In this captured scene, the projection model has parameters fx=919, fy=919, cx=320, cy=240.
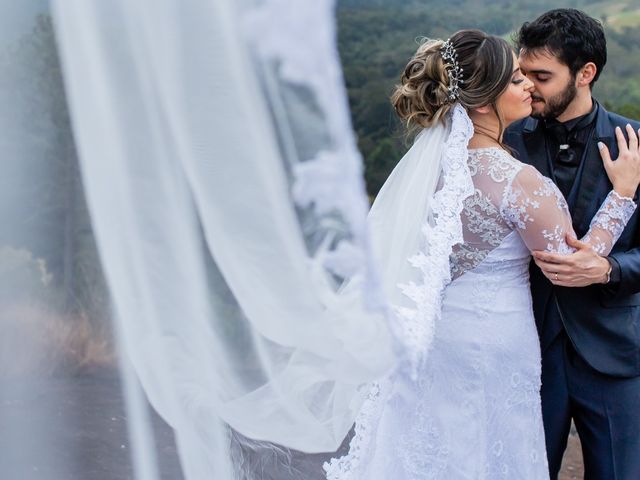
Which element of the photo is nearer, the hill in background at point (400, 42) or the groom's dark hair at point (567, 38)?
the groom's dark hair at point (567, 38)

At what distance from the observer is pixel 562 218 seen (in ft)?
8.20

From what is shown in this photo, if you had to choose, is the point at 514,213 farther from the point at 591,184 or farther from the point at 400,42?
the point at 400,42

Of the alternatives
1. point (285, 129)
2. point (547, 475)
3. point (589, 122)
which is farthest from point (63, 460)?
point (589, 122)

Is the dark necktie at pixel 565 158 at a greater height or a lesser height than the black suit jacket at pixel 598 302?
greater

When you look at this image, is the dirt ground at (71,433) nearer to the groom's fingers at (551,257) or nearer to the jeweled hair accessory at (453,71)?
the groom's fingers at (551,257)

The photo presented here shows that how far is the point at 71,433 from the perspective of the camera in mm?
2256

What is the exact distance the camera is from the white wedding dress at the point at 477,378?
2.53 metres

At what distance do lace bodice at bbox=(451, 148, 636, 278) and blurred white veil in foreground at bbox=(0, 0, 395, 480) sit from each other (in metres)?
0.66

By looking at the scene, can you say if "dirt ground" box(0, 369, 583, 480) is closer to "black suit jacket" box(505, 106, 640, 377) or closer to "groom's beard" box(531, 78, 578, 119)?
"black suit jacket" box(505, 106, 640, 377)

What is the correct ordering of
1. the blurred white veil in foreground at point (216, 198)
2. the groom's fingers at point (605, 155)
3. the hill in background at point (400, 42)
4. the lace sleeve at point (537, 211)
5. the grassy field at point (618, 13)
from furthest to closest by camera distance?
the grassy field at point (618, 13), the hill in background at point (400, 42), the groom's fingers at point (605, 155), the lace sleeve at point (537, 211), the blurred white veil in foreground at point (216, 198)

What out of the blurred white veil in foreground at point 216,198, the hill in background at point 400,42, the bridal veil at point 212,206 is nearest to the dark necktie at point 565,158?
the bridal veil at point 212,206

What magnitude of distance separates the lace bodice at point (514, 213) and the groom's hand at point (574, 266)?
24 millimetres

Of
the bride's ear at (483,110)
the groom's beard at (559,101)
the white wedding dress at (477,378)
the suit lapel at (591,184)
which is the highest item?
the bride's ear at (483,110)

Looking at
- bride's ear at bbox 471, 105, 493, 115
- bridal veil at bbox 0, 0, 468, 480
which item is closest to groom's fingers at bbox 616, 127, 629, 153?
bride's ear at bbox 471, 105, 493, 115
